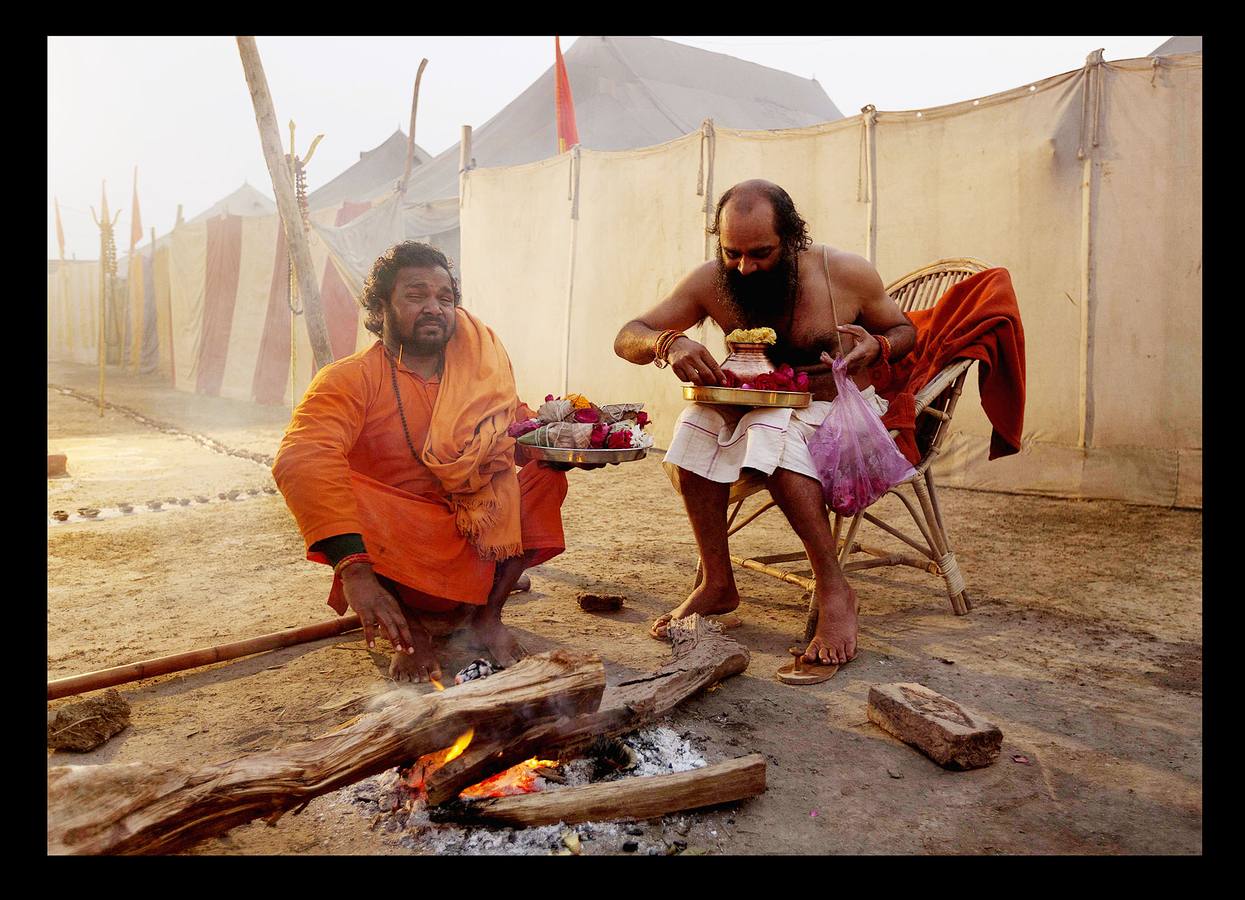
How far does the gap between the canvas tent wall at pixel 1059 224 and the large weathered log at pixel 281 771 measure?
15.3 ft

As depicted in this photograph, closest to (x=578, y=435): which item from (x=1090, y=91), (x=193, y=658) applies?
(x=193, y=658)

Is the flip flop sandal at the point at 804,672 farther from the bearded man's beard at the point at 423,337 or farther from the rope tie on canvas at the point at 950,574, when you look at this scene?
the bearded man's beard at the point at 423,337

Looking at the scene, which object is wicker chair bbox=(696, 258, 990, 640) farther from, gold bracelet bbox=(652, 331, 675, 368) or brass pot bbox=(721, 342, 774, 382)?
gold bracelet bbox=(652, 331, 675, 368)

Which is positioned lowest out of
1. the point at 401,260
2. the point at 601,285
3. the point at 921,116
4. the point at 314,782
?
the point at 314,782

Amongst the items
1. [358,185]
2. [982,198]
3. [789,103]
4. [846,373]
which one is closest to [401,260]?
[846,373]

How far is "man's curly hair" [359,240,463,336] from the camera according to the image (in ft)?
9.37

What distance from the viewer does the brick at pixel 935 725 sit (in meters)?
2.07

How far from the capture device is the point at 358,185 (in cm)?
1939

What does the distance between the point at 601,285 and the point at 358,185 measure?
13.6 m

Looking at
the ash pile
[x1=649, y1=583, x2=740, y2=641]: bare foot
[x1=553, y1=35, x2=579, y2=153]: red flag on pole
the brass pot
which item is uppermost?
[x1=553, y1=35, x2=579, y2=153]: red flag on pole

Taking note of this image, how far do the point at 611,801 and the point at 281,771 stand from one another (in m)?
0.67

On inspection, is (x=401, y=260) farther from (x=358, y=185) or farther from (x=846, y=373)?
(x=358, y=185)

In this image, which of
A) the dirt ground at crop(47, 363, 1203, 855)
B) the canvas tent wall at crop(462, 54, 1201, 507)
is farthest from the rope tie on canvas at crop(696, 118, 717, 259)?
the dirt ground at crop(47, 363, 1203, 855)

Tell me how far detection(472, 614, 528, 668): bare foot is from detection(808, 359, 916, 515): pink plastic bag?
1.20 meters
